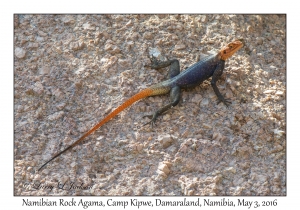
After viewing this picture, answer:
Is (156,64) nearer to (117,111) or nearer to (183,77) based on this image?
(183,77)

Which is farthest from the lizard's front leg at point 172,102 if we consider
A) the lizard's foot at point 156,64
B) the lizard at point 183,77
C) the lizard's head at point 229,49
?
the lizard's head at point 229,49

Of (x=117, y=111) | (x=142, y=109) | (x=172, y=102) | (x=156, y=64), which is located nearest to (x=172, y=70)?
(x=156, y=64)

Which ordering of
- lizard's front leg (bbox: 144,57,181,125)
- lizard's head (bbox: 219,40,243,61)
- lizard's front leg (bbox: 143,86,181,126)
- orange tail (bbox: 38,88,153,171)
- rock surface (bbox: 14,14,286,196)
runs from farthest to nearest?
lizard's head (bbox: 219,40,243,61)
lizard's front leg (bbox: 144,57,181,125)
lizard's front leg (bbox: 143,86,181,126)
orange tail (bbox: 38,88,153,171)
rock surface (bbox: 14,14,286,196)

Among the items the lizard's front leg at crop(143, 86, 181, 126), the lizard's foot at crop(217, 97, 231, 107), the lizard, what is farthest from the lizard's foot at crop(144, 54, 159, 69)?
the lizard's foot at crop(217, 97, 231, 107)

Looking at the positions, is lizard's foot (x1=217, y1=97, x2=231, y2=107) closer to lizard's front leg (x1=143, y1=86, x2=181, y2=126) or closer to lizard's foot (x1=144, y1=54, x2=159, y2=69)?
lizard's front leg (x1=143, y1=86, x2=181, y2=126)

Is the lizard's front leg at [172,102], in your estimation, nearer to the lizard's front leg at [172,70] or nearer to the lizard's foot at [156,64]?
the lizard's front leg at [172,70]

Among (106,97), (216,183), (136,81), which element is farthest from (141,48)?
(216,183)

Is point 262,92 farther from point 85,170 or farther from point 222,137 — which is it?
point 85,170
